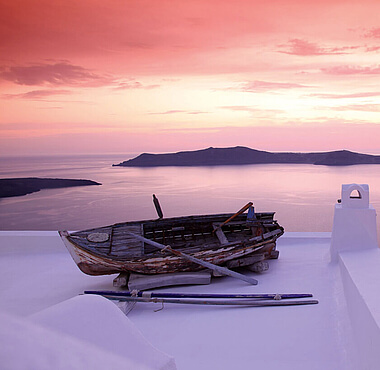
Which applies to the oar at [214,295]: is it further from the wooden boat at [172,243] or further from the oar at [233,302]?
the wooden boat at [172,243]

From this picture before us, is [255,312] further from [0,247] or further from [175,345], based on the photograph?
[0,247]

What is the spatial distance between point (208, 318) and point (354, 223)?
243 centimetres

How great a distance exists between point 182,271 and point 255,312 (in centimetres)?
134

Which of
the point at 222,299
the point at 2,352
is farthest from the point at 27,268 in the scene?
the point at 2,352

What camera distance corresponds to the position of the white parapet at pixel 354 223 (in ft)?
18.4

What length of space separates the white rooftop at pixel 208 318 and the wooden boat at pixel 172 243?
36 centimetres

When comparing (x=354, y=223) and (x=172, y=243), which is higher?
(x=354, y=223)

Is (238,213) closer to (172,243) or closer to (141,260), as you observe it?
(172,243)

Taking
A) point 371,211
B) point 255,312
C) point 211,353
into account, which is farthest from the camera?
point 371,211

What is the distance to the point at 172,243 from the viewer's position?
21.2ft

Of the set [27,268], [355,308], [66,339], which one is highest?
[66,339]

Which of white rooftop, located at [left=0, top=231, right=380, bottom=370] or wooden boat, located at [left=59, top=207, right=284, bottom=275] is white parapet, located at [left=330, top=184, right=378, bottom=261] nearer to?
white rooftop, located at [left=0, top=231, right=380, bottom=370]

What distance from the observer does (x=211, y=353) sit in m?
3.76

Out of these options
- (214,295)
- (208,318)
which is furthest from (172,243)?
(208,318)
